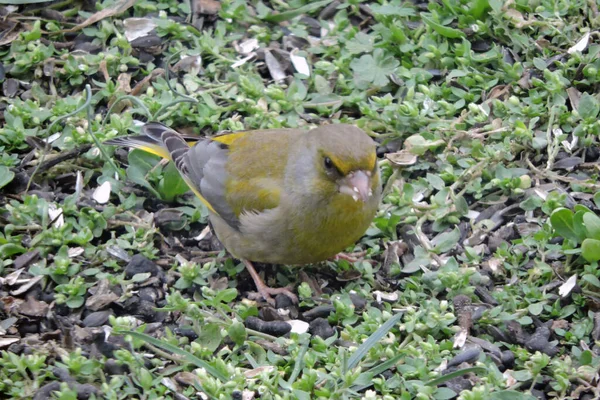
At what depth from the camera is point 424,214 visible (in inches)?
206

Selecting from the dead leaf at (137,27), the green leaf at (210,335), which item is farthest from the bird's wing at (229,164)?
the dead leaf at (137,27)

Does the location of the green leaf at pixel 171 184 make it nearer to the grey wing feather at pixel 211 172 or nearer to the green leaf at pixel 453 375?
the grey wing feather at pixel 211 172

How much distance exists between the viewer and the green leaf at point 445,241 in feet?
16.4

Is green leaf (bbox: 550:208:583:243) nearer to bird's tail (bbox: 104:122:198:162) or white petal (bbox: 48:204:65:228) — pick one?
bird's tail (bbox: 104:122:198:162)

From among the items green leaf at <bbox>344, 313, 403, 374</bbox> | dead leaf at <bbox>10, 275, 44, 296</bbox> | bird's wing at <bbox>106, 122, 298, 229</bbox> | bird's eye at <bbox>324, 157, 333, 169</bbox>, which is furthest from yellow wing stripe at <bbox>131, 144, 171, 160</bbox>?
green leaf at <bbox>344, 313, 403, 374</bbox>

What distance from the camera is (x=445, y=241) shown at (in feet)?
16.5

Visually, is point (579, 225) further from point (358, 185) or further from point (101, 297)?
point (101, 297)

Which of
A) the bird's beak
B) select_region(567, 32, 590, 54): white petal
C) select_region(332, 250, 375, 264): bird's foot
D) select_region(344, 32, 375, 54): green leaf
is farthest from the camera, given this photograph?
select_region(344, 32, 375, 54): green leaf

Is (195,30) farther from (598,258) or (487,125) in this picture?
(598,258)

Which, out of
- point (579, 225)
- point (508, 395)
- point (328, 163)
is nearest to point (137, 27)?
point (328, 163)

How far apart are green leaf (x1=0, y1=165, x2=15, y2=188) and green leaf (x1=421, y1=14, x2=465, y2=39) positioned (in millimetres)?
2770

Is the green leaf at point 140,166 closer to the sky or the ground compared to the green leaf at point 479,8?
closer to the ground

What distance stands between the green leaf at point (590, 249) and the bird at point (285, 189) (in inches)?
40.5

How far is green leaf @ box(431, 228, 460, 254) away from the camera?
498 centimetres
